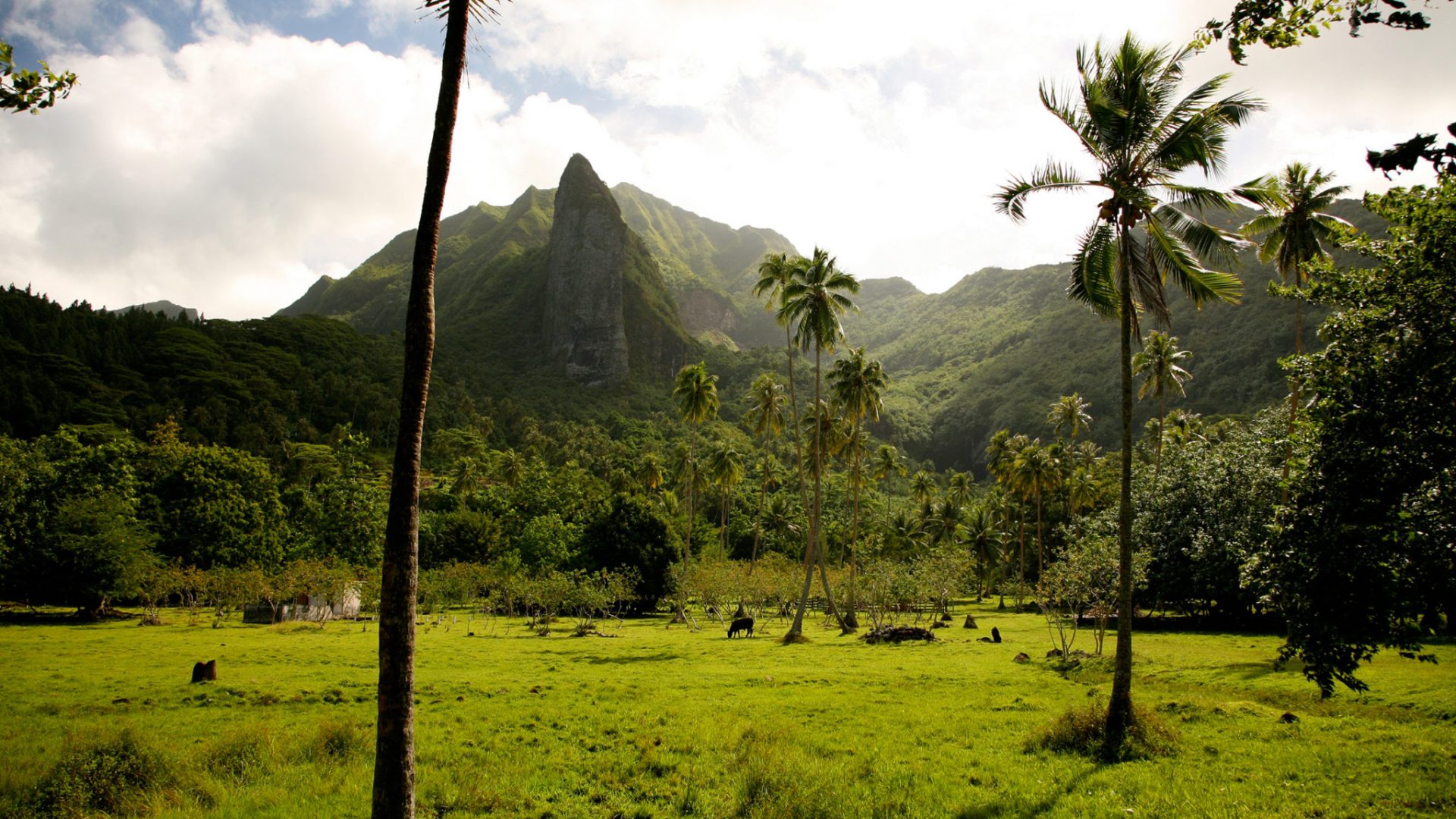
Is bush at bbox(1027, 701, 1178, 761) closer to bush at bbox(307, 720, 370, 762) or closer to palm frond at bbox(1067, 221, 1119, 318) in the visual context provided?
palm frond at bbox(1067, 221, 1119, 318)

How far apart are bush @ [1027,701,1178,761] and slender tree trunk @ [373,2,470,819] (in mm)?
11533

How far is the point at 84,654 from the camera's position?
26.5 meters

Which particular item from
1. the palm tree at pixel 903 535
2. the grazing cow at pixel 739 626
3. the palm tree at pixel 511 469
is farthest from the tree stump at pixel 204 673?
the palm tree at pixel 511 469

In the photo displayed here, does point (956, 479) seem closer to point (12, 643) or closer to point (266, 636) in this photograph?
point (266, 636)

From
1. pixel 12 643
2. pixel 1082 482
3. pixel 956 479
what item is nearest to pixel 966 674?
pixel 12 643

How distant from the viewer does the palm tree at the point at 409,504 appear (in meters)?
7.57

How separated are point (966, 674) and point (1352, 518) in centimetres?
1533

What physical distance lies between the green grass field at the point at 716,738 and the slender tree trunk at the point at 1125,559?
902mm

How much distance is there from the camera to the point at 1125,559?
14195 mm

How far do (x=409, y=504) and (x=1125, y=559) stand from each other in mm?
13674

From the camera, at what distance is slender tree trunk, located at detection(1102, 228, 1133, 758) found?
13211 millimetres

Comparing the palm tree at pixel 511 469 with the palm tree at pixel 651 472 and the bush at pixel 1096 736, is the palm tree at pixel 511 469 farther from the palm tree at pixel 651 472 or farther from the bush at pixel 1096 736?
the bush at pixel 1096 736

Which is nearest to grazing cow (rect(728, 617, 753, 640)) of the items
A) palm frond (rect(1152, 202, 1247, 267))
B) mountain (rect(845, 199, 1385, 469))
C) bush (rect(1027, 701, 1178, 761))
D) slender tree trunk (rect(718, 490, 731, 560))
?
bush (rect(1027, 701, 1178, 761))

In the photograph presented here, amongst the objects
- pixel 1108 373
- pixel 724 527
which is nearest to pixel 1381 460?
pixel 724 527
